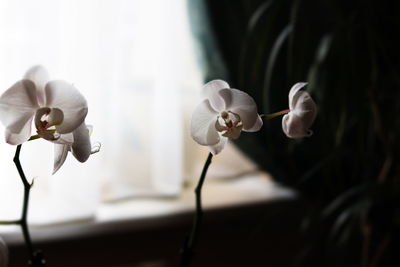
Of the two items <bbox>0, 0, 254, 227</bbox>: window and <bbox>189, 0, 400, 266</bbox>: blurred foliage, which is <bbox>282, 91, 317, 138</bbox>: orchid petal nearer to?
<bbox>189, 0, 400, 266</bbox>: blurred foliage

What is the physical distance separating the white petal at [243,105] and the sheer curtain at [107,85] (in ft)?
2.36

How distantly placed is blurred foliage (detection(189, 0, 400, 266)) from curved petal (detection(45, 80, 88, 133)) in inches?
25.9

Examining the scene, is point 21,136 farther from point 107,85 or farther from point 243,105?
point 107,85

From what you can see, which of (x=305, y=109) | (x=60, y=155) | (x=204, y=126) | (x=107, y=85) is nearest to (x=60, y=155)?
(x=60, y=155)

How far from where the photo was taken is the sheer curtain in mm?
1132

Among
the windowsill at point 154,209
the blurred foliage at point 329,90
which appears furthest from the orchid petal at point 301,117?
the windowsill at point 154,209

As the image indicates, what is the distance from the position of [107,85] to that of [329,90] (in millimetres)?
550

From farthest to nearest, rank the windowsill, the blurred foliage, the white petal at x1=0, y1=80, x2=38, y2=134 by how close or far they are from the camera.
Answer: the windowsill
the blurred foliage
the white petal at x1=0, y1=80, x2=38, y2=134

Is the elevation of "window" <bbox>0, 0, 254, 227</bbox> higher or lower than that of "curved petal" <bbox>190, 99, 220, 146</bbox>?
lower

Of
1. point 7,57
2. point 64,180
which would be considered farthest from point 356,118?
point 7,57

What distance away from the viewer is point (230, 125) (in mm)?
476

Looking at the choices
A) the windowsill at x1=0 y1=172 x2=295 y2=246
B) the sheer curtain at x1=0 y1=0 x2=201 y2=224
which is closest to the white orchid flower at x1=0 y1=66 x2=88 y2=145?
the sheer curtain at x1=0 y1=0 x2=201 y2=224

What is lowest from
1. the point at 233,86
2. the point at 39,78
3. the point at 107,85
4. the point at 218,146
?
the point at 233,86

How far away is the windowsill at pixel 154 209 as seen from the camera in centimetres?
121
